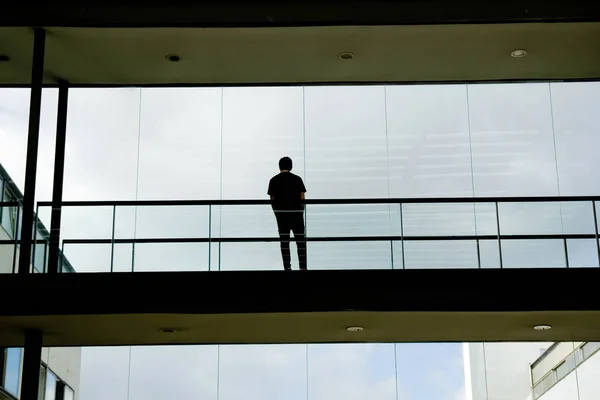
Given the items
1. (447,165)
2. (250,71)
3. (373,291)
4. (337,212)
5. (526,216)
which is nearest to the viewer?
(373,291)

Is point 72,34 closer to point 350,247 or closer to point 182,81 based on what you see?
point 182,81

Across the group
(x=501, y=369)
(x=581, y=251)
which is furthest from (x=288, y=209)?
(x=501, y=369)

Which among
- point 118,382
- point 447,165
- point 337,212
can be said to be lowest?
point 118,382

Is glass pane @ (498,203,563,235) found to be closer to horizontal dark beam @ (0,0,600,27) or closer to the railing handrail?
the railing handrail

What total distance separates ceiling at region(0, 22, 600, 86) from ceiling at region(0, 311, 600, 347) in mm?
4780

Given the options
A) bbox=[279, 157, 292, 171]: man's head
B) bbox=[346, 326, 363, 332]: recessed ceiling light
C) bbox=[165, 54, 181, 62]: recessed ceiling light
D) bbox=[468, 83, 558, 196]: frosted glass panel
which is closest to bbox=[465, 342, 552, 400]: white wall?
bbox=[468, 83, 558, 196]: frosted glass panel

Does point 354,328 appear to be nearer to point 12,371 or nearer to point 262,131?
point 262,131

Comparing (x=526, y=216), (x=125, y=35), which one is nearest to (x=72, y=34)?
(x=125, y=35)

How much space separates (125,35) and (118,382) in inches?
271

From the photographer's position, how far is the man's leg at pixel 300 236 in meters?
16.3

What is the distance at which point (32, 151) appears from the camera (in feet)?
55.5

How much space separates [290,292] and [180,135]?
26.3ft

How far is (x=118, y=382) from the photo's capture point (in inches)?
817

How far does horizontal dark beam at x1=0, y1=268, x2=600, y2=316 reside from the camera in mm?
15602
